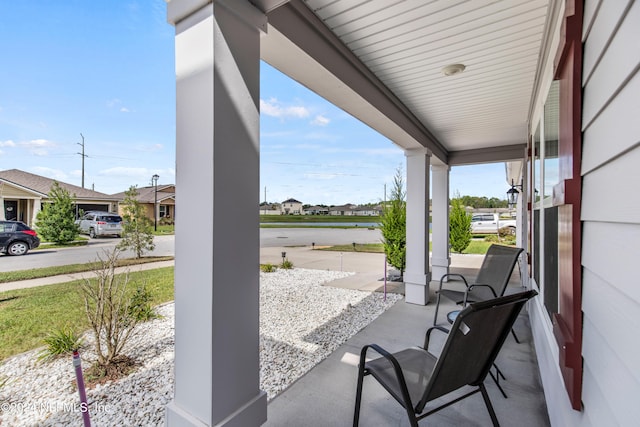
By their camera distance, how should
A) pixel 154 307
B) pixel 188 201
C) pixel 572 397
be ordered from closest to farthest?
1. pixel 572 397
2. pixel 188 201
3. pixel 154 307

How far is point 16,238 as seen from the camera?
12.1 ft

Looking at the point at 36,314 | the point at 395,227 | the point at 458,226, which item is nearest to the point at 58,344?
Result: the point at 36,314

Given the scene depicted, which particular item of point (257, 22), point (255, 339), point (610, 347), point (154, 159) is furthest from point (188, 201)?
point (154, 159)

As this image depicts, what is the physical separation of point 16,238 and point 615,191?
17.9 feet

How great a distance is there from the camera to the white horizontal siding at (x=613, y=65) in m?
0.68

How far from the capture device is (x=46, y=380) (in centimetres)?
243

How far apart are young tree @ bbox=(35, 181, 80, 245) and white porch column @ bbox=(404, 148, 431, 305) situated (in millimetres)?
4746

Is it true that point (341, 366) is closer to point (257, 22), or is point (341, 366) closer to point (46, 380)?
point (46, 380)

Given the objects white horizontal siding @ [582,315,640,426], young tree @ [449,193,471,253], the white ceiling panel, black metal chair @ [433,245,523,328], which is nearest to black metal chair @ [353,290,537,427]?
white horizontal siding @ [582,315,640,426]

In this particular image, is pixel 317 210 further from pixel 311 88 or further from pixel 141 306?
pixel 311 88

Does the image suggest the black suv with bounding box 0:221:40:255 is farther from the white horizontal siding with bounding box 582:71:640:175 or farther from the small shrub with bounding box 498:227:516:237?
the small shrub with bounding box 498:227:516:237

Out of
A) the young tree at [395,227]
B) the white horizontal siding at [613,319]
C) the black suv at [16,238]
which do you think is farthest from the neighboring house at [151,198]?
the white horizontal siding at [613,319]

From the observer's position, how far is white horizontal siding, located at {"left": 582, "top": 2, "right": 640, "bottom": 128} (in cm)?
68

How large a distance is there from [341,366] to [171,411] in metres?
1.56
